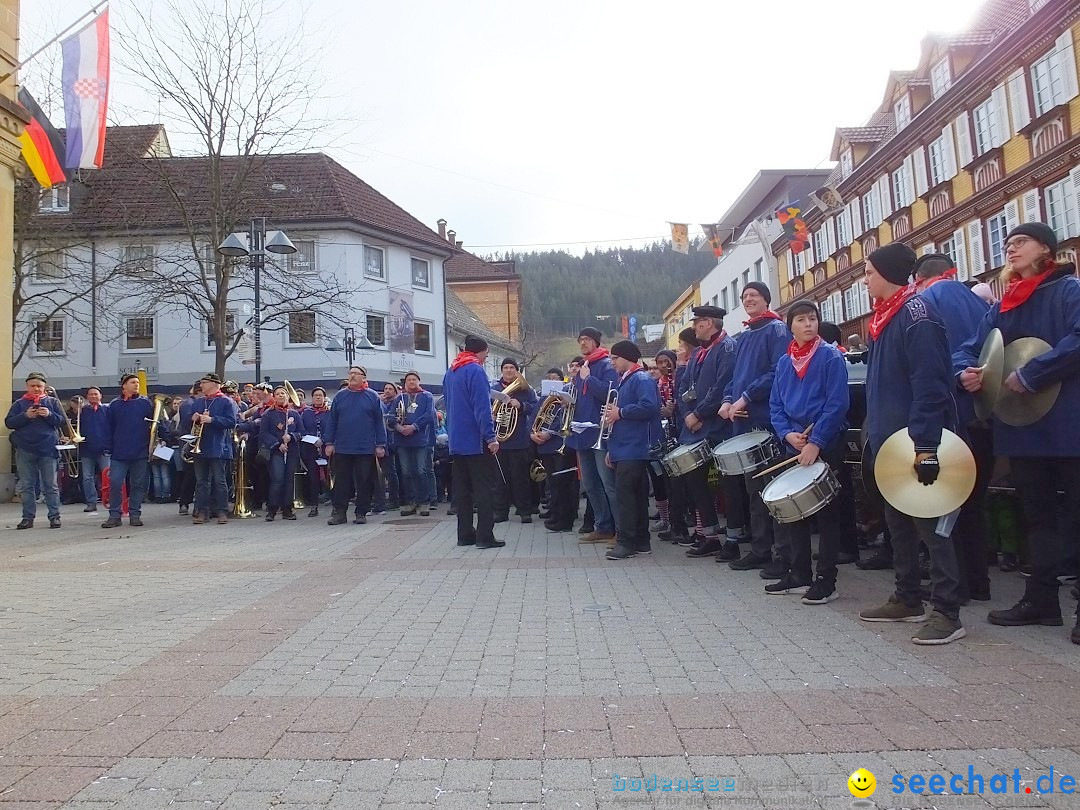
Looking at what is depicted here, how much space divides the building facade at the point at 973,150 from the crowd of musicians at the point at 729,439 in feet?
47.8

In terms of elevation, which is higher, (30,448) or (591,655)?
(30,448)

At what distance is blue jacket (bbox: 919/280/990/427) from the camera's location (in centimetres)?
567

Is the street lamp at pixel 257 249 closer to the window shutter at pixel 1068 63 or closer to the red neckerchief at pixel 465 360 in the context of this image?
the red neckerchief at pixel 465 360

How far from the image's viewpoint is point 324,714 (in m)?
3.51

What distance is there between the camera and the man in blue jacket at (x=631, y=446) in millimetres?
7758

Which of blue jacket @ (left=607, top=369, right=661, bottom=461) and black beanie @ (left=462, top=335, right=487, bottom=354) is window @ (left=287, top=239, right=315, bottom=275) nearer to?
black beanie @ (left=462, top=335, right=487, bottom=354)

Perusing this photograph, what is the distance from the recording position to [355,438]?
11336 millimetres

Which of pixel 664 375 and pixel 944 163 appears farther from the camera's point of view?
pixel 944 163

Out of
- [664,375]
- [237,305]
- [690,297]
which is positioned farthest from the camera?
[690,297]

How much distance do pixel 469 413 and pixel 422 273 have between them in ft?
114

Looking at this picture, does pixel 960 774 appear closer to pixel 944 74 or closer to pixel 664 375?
pixel 664 375

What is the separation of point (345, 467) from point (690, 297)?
56.3 metres

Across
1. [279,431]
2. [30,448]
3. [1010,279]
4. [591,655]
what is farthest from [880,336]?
[30,448]

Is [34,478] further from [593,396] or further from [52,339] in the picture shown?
[52,339]
